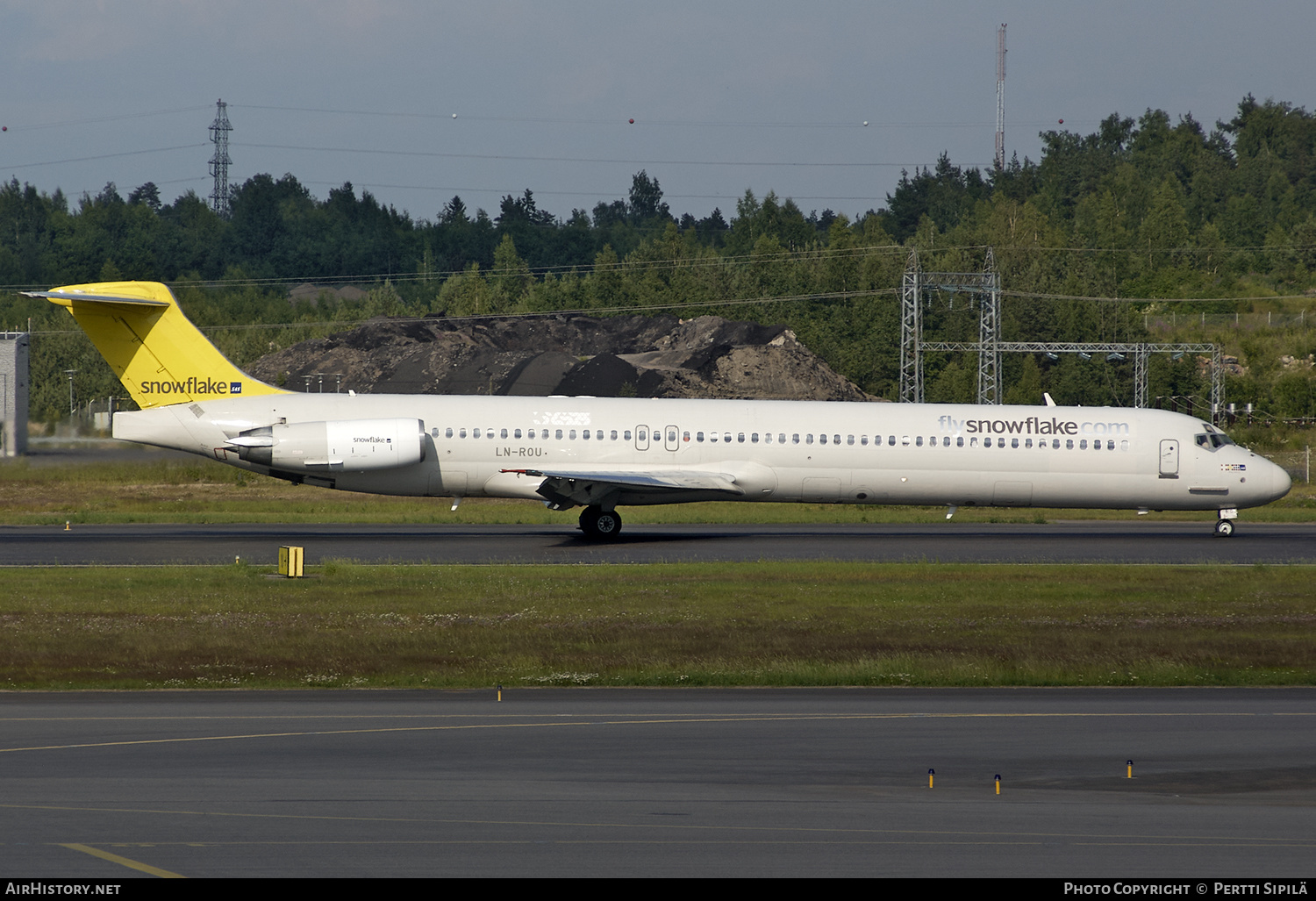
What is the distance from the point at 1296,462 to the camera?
57.8 m

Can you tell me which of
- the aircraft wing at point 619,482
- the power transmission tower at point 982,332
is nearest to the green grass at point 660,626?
the aircraft wing at point 619,482

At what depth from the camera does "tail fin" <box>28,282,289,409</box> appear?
32844mm

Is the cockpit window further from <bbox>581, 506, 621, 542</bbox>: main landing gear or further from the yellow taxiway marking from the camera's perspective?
the yellow taxiway marking

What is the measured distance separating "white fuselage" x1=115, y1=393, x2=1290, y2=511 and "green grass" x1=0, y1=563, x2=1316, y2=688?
17.5 ft

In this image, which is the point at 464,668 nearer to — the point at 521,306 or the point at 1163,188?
the point at 521,306

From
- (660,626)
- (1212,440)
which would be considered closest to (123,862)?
(660,626)

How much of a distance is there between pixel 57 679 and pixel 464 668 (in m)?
5.34

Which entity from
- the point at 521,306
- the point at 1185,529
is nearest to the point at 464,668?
the point at 1185,529

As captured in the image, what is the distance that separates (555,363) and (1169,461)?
46969 mm

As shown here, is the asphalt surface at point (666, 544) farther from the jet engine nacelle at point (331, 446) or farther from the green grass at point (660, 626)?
the green grass at point (660, 626)

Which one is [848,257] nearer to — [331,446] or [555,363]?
[555,363]

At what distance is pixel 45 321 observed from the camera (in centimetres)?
Result: 10238

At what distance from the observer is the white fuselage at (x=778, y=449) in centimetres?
3288

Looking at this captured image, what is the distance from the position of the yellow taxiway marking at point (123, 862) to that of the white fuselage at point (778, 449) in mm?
22760
